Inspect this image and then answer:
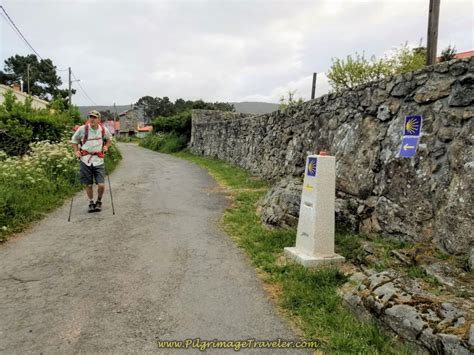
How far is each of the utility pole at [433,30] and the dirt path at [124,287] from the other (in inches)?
149

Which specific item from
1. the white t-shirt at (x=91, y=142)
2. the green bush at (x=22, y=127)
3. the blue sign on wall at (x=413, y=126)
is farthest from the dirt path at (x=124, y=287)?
the green bush at (x=22, y=127)

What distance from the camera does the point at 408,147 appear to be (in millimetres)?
4449

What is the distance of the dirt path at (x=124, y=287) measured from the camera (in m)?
3.00

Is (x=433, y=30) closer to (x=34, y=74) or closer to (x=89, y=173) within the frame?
(x=89, y=173)

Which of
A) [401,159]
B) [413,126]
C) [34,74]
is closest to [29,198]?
[401,159]

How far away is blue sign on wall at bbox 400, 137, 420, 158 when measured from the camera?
4367mm

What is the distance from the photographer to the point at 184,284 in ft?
13.2

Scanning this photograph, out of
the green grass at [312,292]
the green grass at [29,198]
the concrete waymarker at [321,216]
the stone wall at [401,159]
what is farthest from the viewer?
the green grass at [29,198]

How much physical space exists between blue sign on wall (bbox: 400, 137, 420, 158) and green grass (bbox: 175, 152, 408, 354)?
1.29 m

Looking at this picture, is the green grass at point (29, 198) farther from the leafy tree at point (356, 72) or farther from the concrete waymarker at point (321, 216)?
the leafy tree at point (356, 72)

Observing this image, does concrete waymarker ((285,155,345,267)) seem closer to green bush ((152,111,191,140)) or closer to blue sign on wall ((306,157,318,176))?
blue sign on wall ((306,157,318,176))

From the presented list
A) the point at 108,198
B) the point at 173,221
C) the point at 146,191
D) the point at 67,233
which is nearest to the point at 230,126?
the point at 146,191

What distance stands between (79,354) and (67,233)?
345 cm

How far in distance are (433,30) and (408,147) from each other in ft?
5.66
